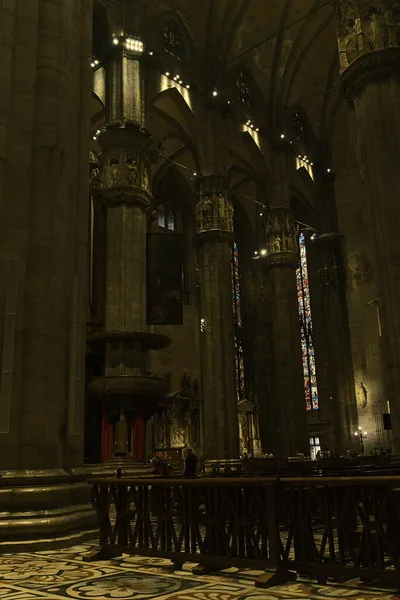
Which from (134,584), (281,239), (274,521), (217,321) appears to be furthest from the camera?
(281,239)

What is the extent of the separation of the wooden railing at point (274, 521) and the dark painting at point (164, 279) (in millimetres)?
12102

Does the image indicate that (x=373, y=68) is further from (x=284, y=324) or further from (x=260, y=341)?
(x=260, y=341)

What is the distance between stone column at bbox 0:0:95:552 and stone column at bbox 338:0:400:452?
26.9 feet

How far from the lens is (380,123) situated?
47.1 feet

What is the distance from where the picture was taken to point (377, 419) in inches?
978

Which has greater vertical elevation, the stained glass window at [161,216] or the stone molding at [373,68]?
the stained glass window at [161,216]

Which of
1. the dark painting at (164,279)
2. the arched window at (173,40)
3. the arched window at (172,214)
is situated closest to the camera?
the dark painting at (164,279)

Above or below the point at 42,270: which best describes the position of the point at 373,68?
above

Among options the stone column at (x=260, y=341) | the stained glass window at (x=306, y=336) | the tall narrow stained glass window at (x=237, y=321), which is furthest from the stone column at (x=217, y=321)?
the stone column at (x=260, y=341)

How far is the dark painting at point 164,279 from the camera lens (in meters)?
18.0

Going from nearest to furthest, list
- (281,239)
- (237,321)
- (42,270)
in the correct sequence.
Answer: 1. (42,270)
2. (281,239)
3. (237,321)

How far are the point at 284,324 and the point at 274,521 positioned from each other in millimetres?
21682

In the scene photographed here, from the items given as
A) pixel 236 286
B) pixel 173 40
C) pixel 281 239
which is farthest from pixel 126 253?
pixel 236 286

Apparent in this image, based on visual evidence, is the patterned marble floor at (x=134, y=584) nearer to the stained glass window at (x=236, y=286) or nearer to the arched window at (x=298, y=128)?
the arched window at (x=298, y=128)
